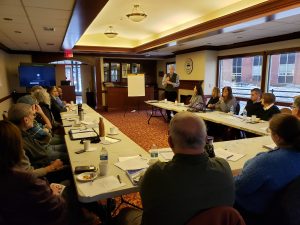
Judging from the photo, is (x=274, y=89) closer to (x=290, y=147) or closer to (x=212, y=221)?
(x=290, y=147)

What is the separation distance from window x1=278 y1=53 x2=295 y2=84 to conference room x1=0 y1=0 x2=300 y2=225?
0.08 feet

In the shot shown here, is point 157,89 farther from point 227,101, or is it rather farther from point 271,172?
point 271,172

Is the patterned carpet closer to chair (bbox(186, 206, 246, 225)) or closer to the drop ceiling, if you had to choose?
the drop ceiling

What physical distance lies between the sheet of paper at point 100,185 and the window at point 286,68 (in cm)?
538

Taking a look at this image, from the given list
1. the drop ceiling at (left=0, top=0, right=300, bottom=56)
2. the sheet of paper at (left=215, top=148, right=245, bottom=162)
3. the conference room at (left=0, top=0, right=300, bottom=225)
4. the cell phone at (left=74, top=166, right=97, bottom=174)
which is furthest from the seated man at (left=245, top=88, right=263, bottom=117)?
the cell phone at (left=74, top=166, right=97, bottom=174)

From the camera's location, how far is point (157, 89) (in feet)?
34.9

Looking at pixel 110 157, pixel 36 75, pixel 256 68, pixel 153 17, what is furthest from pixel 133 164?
pixel 36 75

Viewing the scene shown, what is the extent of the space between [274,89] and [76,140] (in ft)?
16.9

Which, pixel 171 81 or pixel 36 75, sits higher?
pixel 36 75

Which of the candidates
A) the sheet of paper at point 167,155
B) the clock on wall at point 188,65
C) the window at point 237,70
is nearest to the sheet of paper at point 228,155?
the sheet of paper at point 167,155

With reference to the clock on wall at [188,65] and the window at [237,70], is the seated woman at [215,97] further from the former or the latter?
the clock on wall at [188,65]

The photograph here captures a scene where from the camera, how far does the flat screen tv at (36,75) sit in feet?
23.5

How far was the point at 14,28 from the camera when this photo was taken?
4.10 metres

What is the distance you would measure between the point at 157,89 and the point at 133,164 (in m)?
8.99
